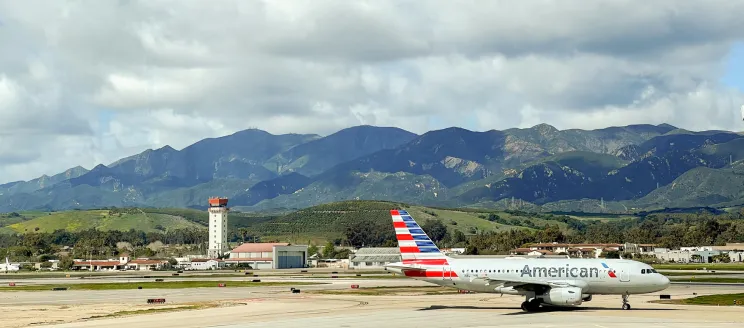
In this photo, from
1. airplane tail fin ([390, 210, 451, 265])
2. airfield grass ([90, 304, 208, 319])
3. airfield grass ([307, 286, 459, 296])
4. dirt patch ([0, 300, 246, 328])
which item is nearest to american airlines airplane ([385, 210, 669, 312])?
airplane tail fin ([390, 210, 451, 265])

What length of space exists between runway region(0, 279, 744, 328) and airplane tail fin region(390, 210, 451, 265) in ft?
14.5

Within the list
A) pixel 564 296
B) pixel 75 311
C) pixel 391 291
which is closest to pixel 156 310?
pixel 75 311

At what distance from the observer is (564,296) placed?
72438 mm

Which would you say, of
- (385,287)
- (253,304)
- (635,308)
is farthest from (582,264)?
(385,287)

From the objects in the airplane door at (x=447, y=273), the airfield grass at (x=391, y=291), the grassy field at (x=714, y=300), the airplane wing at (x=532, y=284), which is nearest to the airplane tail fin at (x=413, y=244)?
the airplane door at (x=447, y=273)

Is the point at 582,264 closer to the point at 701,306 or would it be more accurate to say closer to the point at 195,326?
the point at 701,306

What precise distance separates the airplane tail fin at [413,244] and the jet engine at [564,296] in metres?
10.1

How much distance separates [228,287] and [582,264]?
6507 cm

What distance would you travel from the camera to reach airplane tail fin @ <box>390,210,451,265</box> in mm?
79188

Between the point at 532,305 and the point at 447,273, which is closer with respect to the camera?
the point at 532,305

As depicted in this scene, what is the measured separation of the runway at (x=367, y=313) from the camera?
207 feet

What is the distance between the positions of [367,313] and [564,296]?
1647 cm

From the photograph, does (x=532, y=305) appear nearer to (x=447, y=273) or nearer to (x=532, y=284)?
(x=532, y=284)

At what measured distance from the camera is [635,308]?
7450 cm
